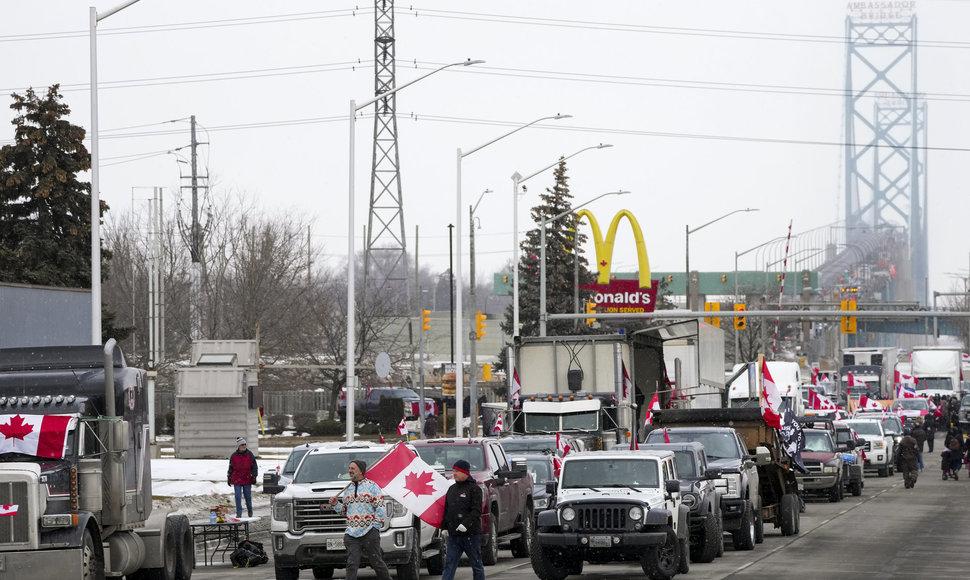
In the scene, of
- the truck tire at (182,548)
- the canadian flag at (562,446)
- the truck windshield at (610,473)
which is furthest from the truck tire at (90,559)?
the canadian flag at (562,446)

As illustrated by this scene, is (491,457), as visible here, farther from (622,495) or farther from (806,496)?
(806,496)

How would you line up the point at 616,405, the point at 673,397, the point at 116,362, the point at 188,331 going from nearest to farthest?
the point at 116,362 < the point at 616,405 < the point at 673,397 < the point at 188,331

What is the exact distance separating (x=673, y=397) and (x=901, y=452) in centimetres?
782

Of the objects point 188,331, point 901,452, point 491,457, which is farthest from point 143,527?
point 188,331

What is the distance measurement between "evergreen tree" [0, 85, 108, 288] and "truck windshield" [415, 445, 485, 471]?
2659 cm

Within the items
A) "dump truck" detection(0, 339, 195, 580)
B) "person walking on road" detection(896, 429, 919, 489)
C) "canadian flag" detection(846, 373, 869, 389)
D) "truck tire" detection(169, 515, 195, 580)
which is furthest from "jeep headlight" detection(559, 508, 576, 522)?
"canadian flag" detection(846, 373, 869, 389)

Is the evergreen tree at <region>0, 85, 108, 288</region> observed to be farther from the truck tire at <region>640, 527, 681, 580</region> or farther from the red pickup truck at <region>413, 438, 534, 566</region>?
the truck tire at <region>640, 527, 681, 580</region>

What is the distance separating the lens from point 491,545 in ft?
68.6

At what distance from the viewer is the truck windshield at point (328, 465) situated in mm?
19156

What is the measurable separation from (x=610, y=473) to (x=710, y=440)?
17.9ft

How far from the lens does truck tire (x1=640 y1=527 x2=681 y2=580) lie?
1827 cm

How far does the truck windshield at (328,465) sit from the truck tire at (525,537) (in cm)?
386

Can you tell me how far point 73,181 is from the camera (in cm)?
4594

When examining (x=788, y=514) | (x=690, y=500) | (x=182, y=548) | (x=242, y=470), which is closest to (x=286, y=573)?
(x=182, y=548)
